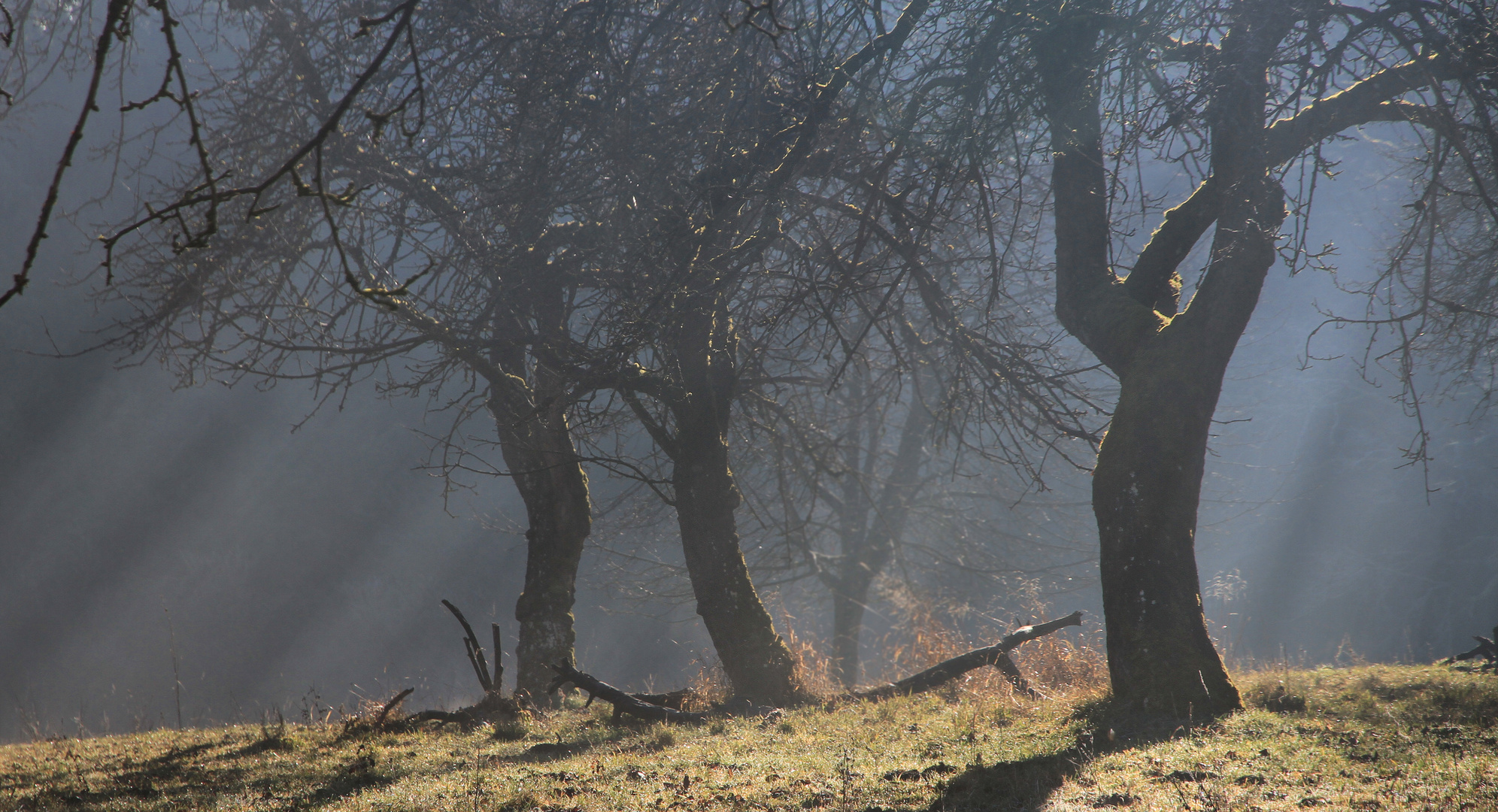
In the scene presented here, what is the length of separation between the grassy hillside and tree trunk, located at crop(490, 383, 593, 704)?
1780 mm

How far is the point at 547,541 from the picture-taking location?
767cm

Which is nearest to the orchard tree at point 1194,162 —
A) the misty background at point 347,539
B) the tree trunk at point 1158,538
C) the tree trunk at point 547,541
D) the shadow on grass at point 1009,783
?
the tree trunk at point 1158,538

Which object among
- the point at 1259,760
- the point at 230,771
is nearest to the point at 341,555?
the point at 230,771

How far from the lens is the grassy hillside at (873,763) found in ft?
9.96

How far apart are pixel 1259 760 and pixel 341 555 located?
22.8 metres

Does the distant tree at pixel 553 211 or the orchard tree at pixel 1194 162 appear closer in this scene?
the orchard tree at pixel 1194 162

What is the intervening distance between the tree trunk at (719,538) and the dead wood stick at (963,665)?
0.78 metres

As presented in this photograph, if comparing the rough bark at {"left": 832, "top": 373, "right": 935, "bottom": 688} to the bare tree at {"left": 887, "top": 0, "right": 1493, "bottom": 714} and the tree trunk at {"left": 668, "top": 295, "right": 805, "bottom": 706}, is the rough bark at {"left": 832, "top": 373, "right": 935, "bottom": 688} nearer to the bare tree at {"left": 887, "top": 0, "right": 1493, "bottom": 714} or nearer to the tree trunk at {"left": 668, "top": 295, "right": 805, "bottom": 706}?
the tree trunk at {"left": 668, "top": 295, "right": 805, "bottom": 706}

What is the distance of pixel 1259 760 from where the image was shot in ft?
11.1

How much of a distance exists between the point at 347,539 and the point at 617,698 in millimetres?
19140

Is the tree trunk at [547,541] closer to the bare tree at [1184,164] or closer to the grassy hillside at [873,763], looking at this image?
the grassy hillside at [873,763]

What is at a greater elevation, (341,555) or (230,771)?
(341,555)

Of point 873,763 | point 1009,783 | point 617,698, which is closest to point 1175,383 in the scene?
point 1009,783

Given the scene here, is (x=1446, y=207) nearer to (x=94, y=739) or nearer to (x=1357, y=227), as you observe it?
(x=94, y=739)
